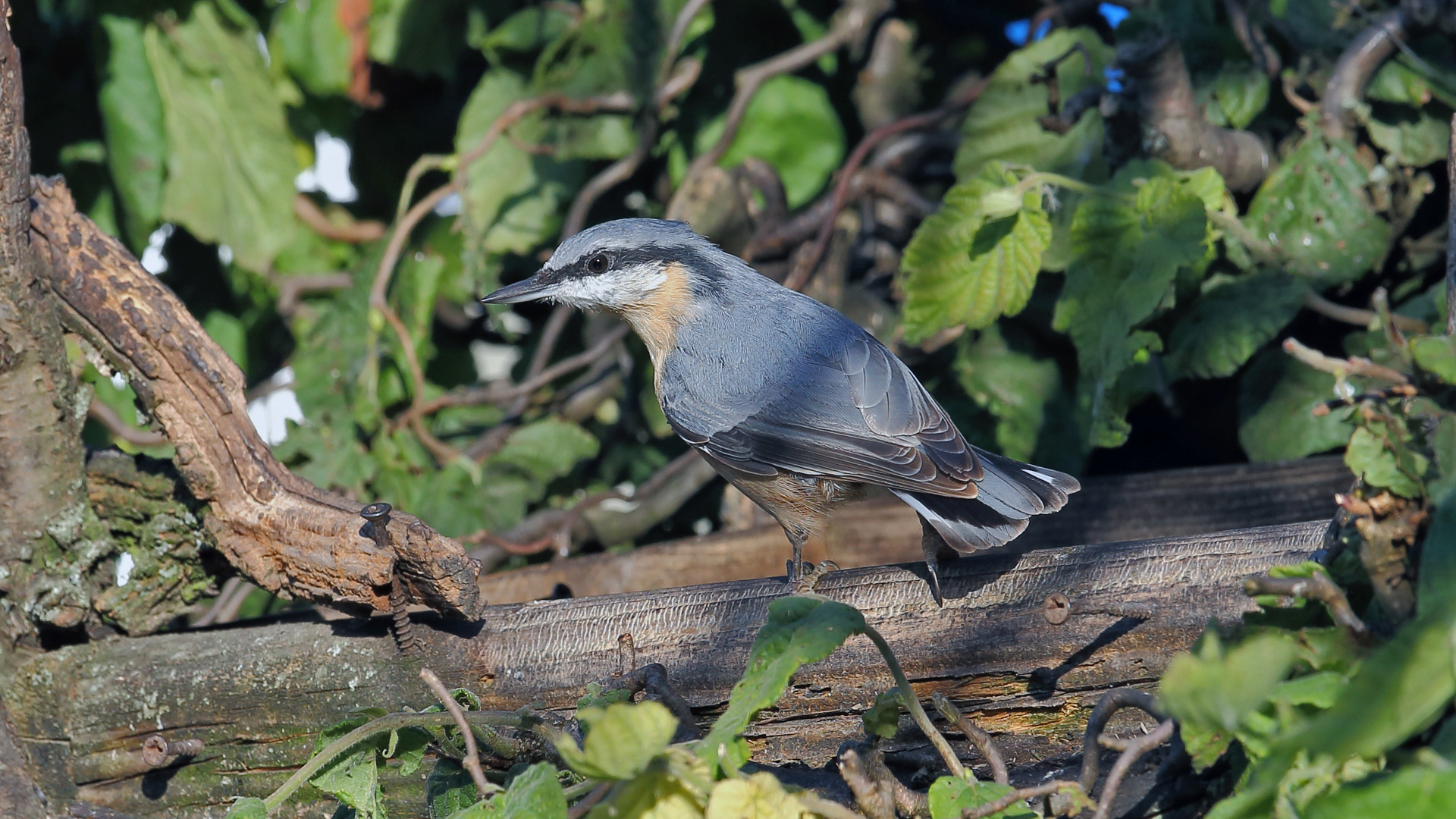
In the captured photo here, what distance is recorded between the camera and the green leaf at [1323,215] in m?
2.41

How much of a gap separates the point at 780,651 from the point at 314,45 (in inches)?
106

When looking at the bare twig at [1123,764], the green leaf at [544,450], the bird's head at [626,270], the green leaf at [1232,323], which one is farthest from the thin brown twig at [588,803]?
the green leaf at [544,450]

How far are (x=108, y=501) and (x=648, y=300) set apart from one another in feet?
3.91

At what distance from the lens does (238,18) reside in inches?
127

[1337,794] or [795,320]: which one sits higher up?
[1337,794]

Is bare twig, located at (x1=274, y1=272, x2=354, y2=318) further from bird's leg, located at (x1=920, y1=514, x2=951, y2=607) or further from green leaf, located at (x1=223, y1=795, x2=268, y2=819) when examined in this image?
green leaf, located at (x1=223, y1=795, x2=268, y2=819)

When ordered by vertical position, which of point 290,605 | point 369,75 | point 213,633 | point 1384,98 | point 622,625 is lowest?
point 290,605

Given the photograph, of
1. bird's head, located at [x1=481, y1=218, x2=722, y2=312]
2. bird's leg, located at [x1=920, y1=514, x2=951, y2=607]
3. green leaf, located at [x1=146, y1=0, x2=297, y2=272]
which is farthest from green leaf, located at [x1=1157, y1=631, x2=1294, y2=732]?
green leaf, located at [x1=146, y1=0, x2=297, y2=272]

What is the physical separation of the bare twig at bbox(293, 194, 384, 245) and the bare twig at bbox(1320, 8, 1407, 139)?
2592mm

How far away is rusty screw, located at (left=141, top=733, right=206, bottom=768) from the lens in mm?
1733

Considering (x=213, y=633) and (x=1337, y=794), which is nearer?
(x=1337, y=794)

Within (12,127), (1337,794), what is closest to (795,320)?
(12,127)

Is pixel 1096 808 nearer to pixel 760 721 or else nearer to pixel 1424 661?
pixel 1424 661

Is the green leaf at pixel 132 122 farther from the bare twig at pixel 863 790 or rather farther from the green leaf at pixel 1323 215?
the green leaf at pixel 1323 215
